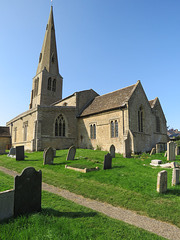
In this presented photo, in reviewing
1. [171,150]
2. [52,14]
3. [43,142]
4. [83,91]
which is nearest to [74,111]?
[83,91]

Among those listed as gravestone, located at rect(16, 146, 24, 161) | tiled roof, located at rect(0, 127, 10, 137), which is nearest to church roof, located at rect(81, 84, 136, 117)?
gravestone, located at rect(16, 146, 24, 161)

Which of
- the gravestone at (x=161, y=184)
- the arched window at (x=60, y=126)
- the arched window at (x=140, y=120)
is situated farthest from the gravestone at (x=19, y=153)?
the arched window at (x=140, y=120)

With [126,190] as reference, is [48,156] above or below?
above

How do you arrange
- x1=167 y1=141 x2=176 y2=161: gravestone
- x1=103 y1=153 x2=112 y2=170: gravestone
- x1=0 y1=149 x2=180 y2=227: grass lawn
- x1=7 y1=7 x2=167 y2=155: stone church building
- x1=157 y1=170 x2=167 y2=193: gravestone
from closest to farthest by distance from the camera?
x1=0 y1=149 x2=180 y2=227: grass lawn → x1=157 y1=170 x2=167 y2=193: gravestone → x1=103 y1=153 x2=112 y2=170: gravestone → x1=167 y1=141 x2=176 y2=161: gravestone → x1=7 y1=7 x2=167 y2=155: stone church building

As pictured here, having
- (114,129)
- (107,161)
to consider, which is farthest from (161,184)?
(114,129)

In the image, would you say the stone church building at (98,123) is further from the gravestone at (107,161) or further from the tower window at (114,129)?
the gravestone at (107,161)

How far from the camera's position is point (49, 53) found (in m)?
37.6

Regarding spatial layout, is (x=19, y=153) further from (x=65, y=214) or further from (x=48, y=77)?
(x=48, y=77)

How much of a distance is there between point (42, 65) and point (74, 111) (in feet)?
62.3

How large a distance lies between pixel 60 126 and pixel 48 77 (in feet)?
57.5

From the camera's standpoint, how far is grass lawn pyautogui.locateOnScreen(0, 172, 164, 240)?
3.39m

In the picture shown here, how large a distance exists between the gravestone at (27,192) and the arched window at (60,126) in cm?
1864

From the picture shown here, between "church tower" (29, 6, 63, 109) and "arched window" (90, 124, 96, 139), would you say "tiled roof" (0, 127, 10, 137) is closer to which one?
"church tower" (29, 6, 63, 109)

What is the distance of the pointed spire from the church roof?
18.4 metres
